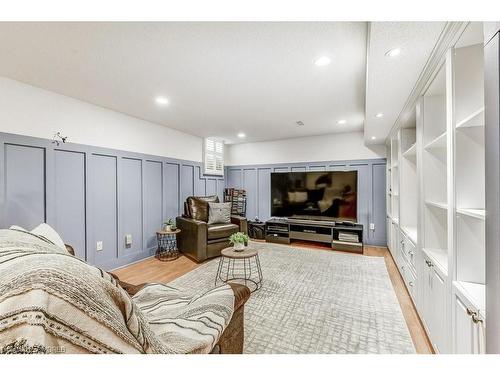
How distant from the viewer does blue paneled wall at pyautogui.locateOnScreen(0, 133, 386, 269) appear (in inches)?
91.7

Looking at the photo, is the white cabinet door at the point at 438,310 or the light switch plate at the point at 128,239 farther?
the light switch plate at the point at 128,239

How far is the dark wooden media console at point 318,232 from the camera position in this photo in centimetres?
399

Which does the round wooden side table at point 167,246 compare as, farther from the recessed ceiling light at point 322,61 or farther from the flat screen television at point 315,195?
the recessed ceiling light at point 322,61

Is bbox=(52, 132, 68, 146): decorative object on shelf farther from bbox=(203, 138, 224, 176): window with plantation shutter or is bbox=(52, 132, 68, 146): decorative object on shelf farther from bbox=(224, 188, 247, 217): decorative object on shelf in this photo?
bbox=(224, 188, 247, 217): decorative object on shelf

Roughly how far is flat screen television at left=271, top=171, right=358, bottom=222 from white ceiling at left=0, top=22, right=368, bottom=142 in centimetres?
142

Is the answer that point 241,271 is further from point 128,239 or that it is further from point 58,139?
point 58,139

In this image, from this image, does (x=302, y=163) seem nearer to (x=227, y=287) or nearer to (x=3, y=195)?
(x=227, y=287)

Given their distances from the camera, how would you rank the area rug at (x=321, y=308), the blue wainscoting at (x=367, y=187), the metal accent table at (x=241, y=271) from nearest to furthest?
the area rug at (x=321, y=308), the metal accent table at (x=241, y=271), the blue wainscoting at (x=367, y=187)

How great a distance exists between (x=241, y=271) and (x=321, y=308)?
4.07 ft

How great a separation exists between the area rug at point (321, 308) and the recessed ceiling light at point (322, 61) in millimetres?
2262

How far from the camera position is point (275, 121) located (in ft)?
12.3

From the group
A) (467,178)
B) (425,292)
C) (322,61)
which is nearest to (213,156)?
(322,61)

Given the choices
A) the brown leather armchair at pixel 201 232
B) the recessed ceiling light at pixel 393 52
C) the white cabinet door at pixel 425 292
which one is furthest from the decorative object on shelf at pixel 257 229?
the recessed ceiling light at pixel 393 52

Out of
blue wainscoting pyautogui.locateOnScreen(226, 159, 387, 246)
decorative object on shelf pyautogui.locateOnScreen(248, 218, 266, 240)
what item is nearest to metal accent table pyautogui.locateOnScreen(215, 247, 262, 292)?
decorative object on shelf pyautogui.locateOnScreen(248, 218, 266, 240)
